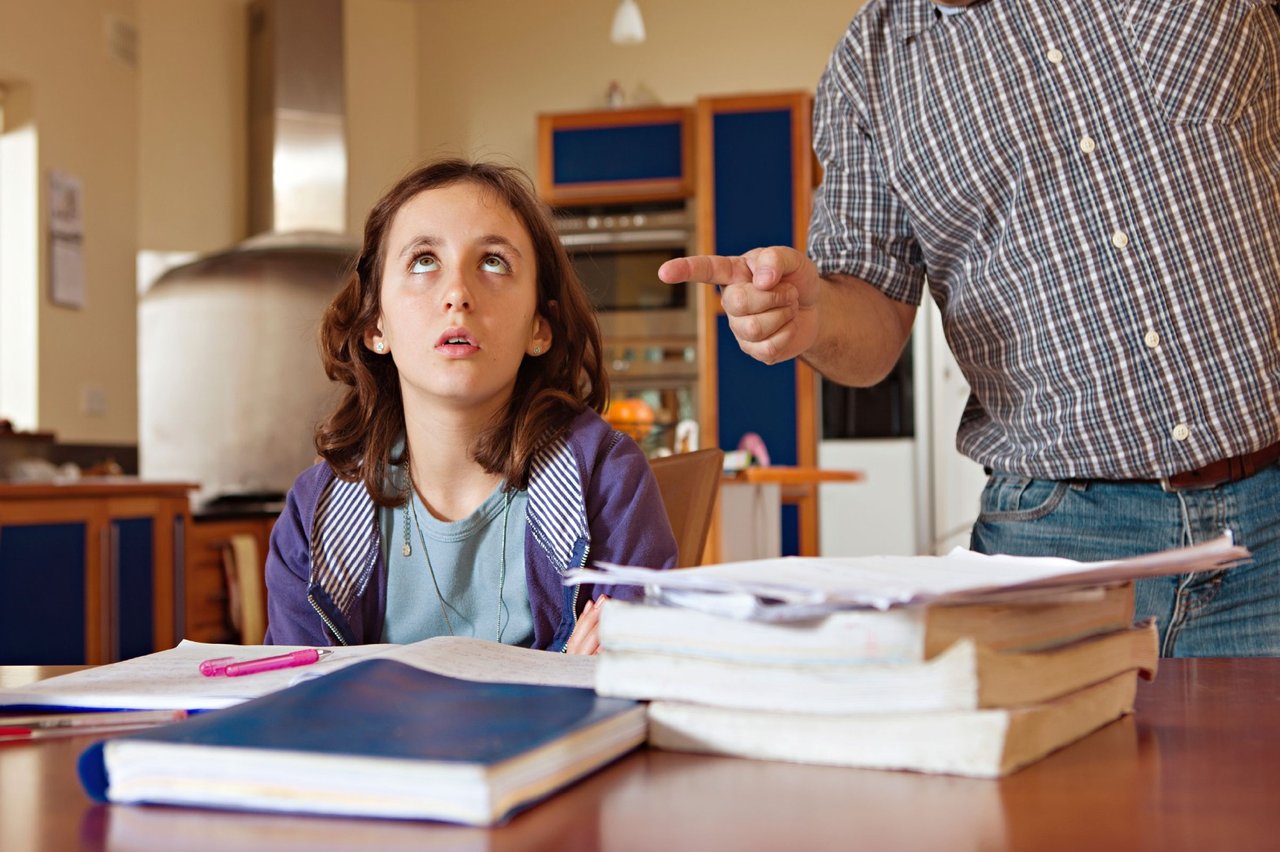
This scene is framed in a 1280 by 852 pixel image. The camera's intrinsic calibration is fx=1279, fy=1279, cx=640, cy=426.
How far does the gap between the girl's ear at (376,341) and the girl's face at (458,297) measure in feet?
0.08

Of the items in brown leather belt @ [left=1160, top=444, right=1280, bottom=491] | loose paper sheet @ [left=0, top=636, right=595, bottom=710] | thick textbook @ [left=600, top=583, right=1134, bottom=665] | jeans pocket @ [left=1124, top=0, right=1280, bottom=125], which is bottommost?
loose paper sheet @ [left=0, top=636, right=595, bottom=710]

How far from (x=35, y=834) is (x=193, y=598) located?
170 inches

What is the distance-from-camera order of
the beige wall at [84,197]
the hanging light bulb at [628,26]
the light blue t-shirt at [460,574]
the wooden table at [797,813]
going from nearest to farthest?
the wooden table at [797,813]
the light blue t-shirt at [460,574]
the beige wall at [84,197]
the hanging light bulb at [628,26]

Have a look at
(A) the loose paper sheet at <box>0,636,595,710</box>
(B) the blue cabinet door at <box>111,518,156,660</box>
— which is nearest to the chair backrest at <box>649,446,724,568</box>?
(A) the loose paper sheet at <box>0,636,595,710</box>

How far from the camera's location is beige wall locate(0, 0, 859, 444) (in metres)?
4.89

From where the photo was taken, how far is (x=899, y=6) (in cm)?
142

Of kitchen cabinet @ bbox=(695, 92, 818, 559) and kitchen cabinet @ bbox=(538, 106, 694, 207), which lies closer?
kitchen cabinet @ bbox=(695, 92, 818, 559)

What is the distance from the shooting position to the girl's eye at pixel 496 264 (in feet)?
4.41

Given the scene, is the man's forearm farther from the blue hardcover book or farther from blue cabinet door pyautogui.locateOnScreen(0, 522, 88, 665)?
blue cabinet door pyautogui.locateOnScreen(0, 522, 88, 665)

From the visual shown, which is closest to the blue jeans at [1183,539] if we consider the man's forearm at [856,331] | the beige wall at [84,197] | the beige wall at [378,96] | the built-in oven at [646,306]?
the man's forearm at [856,331]

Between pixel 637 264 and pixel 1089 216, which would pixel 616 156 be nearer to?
pixel 637 264

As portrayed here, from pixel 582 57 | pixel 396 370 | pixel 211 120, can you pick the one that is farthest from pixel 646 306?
pixel 396 370

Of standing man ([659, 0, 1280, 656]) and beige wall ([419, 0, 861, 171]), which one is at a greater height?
beige wall ([419, 0, 861, 171])

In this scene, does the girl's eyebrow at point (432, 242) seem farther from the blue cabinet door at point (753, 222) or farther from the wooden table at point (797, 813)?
the blue cabinet door at point (753, 222)
